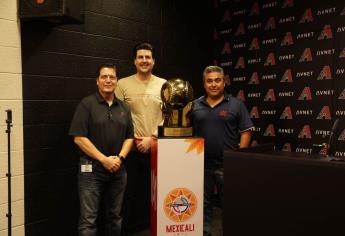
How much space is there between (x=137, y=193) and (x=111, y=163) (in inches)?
39.3

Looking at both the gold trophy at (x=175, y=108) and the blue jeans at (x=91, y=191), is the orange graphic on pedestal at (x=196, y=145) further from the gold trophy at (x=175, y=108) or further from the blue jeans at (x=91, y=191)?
the blue jeans at (x=91, y=191)

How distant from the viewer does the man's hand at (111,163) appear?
248 cm

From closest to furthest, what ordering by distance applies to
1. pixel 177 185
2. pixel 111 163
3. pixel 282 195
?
pixel 282 195 < pixel 177 185 < pixel 111 163

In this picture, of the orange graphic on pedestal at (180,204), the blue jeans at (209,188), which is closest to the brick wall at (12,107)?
the orange graphic on pedestal at (180,204)

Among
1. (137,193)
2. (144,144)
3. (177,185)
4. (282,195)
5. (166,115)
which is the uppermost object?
(166,115)

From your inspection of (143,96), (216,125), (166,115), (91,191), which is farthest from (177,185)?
(143,96)

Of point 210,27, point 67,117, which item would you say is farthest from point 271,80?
point 67,117

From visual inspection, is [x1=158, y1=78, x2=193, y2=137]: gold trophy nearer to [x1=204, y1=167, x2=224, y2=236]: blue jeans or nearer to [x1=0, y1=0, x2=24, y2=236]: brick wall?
[x1=204, y1=167, x2=224, y2=236]: blue jeans

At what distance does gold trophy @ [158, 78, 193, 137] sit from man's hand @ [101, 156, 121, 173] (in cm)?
50

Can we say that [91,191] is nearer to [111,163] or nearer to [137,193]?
[111,163]

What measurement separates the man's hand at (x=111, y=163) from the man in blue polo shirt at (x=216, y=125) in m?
0.73

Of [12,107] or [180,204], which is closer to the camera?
[180,204]

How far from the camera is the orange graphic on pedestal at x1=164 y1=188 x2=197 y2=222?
218cm

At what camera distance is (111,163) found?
249 cm
